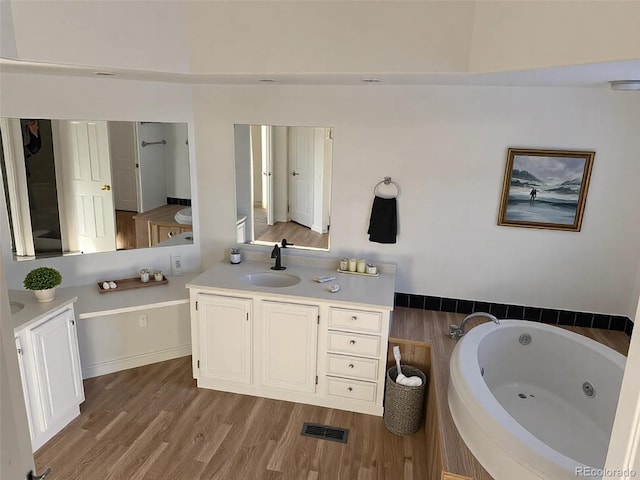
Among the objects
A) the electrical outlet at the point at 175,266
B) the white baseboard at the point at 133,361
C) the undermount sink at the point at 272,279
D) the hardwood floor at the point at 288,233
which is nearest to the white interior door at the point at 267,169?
the hardwood floor at the point at 288,233

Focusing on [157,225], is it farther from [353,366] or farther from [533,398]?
[533,398]

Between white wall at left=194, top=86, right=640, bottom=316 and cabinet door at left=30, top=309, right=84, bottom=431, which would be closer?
cabinet door at left=30, top=309, right=84, bottom=431

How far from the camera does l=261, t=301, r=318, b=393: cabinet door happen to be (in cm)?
316

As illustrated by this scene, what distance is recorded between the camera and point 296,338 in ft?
10.5

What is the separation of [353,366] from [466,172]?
1.59 meters

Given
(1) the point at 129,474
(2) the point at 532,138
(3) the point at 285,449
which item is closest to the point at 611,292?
(2) the point at 532,138

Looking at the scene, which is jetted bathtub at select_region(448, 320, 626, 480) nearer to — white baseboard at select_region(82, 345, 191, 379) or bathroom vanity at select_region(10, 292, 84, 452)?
white baseboard at select_region(82, 345, 191, 379)

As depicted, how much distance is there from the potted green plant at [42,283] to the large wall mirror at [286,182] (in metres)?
→ 1.45

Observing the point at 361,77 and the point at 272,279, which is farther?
the point at 272,279

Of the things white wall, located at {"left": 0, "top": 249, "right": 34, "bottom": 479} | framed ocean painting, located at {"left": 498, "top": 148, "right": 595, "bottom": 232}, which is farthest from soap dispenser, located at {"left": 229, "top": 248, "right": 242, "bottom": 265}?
white wall, located at {"left": 0, "top": 249, "right": 34, "bottom": 479}

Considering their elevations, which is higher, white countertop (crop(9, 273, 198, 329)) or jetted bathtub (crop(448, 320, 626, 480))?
white countertop (crop(9, 273, 198, 329))

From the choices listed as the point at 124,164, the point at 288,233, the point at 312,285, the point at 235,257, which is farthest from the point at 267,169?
the point at 124,164

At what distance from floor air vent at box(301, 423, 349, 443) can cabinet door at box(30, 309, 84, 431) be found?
1.54 metres

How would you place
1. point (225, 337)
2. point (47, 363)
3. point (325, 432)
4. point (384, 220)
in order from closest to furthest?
point (47, 363)
point (325, 432)
point (225, 337)
point (384, 220)
